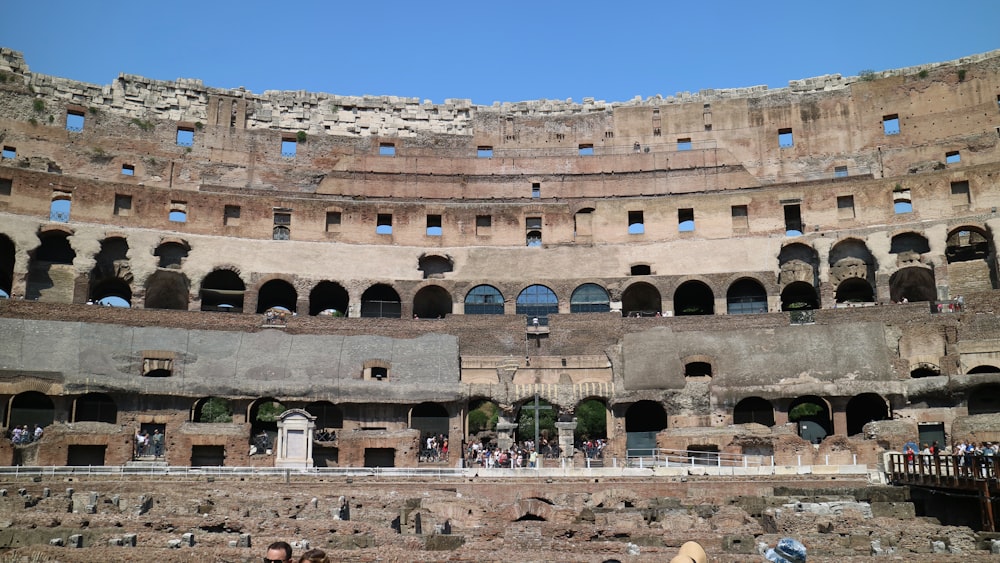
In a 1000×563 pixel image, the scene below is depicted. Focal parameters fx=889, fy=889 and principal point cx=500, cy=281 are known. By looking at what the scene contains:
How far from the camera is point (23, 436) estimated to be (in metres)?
32.9

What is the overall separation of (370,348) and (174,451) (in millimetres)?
11253

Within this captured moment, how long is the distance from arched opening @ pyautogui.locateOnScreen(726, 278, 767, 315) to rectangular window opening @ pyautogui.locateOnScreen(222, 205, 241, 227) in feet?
93.9

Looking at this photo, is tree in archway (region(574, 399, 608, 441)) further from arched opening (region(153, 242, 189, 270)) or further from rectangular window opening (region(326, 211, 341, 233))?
arched opening (region(153, 242, 189, 270))

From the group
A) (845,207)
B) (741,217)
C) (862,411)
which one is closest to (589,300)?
(741,217)

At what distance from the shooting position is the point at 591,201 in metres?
55.0

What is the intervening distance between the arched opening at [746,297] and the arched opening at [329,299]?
21968 mm

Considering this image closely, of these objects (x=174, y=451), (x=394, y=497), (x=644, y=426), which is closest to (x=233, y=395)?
(x=174, y=451)

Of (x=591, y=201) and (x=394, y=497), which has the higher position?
(x=591, y=201)

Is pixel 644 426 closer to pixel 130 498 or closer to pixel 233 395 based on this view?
pixel 233 395

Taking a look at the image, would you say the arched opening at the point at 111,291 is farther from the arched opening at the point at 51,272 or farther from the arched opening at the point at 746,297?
the arched opening at the point at 746,297

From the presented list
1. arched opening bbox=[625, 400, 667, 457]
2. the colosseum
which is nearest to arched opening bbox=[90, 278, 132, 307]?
the colosseum

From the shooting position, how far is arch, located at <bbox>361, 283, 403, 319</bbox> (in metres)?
51.6

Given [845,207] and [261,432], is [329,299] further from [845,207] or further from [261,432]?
[845,207]

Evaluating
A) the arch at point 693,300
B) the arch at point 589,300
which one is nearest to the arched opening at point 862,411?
the arch at point 693,300
